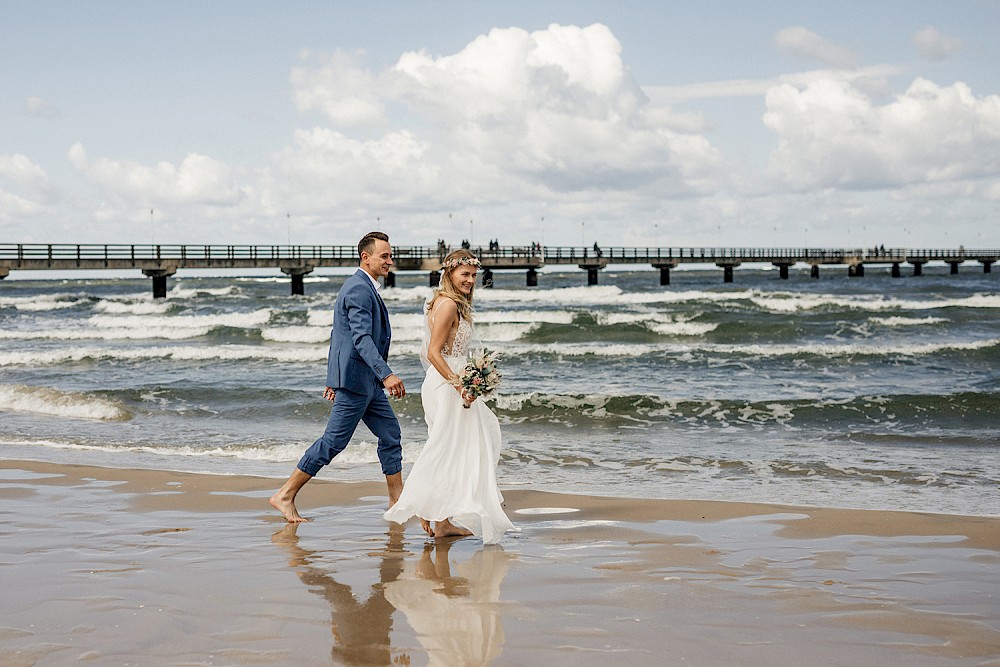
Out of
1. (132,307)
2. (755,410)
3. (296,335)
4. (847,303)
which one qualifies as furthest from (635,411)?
(132,307)

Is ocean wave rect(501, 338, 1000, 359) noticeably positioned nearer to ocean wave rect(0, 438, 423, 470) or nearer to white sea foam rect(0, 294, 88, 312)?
ocean wave rect(0, 438, 423, 470)

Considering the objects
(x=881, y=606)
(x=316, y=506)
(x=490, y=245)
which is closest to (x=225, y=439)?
(x=316, y=506)

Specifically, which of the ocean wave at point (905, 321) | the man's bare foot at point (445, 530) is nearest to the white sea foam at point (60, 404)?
the man's bare foot at point (445, 530)

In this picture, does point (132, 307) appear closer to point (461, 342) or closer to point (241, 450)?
point (241, 450)

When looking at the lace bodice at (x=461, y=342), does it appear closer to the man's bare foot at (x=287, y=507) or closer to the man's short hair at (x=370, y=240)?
the man's short hair at (x=370, y=240)

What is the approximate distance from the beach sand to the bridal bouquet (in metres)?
0.86

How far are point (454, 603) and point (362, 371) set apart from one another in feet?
6.02

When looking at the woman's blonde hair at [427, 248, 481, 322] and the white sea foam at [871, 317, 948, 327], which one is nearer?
the woman's blonde hair at [427, 248, 481, 322]

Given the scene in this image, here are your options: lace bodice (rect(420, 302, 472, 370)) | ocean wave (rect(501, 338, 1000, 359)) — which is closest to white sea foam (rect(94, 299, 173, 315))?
ocean wave (rect(501, 338, 1000, 359))

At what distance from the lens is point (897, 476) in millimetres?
8273

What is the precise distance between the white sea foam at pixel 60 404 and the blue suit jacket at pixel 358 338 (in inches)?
311

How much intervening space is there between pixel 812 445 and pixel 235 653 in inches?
310

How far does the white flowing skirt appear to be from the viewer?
540cm

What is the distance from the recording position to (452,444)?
5516mm
